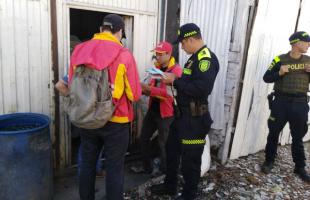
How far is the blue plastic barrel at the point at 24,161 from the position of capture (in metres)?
2.75

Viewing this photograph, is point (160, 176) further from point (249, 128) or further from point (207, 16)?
point (207, 16)

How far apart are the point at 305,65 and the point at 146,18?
7.89 ft

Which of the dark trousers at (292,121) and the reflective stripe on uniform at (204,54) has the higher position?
the reflective stripe on uniform at (204,54)

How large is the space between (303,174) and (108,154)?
3044 mm

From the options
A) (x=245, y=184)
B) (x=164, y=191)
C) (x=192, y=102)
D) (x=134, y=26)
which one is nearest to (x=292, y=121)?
(x=245, y=184)

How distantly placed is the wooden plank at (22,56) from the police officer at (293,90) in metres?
3.23

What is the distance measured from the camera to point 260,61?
14.0ft

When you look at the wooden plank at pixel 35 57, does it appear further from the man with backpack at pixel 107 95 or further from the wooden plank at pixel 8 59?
the man with backpack at pixel 107 95

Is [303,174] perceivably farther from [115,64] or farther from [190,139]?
[115,64]

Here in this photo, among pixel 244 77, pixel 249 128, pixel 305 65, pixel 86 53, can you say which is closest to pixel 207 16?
pixel 244 77

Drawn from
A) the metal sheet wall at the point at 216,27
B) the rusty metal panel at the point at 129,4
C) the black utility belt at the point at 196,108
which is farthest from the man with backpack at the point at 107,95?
the metal sheet wall at the point at 216,27

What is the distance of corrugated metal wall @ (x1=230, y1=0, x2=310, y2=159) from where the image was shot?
13.4 ft

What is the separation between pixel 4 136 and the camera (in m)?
2.71

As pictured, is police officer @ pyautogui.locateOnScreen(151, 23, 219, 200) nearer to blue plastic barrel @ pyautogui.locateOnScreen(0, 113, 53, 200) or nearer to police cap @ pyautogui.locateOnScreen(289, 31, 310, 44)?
blue plastic barrel @ pyautogui.locateOnScreen(0, 113, 53, 200)
